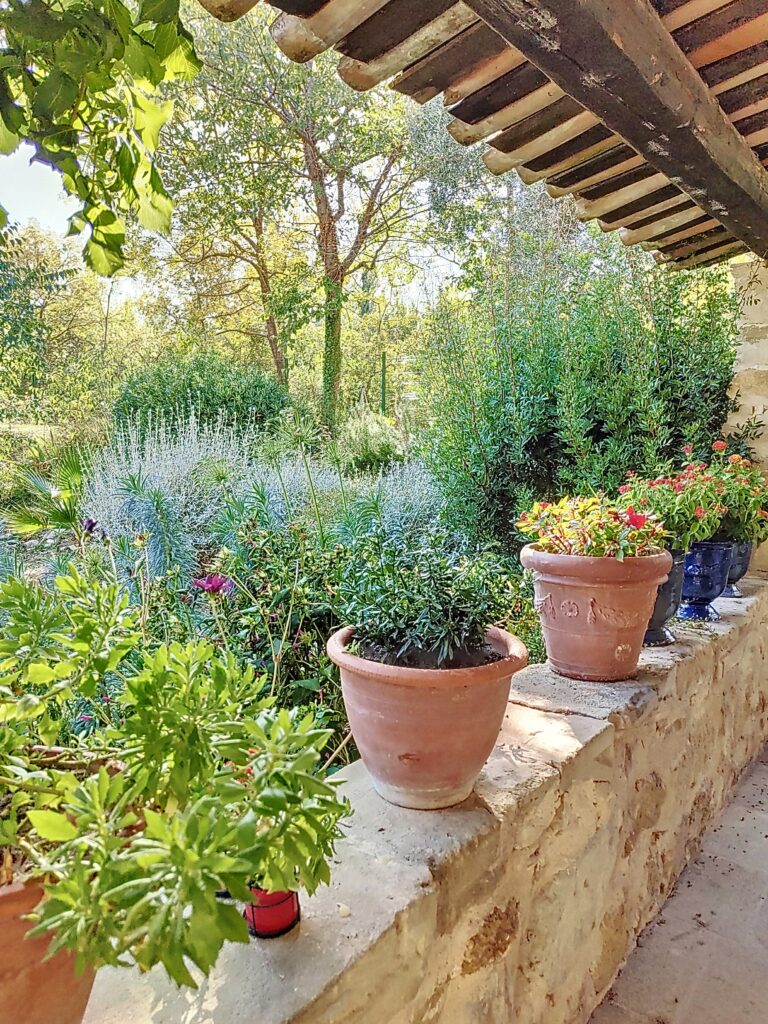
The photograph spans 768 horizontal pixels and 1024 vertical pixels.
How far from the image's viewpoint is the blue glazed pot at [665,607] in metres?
1.98

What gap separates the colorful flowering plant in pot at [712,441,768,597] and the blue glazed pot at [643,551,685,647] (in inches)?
18.8

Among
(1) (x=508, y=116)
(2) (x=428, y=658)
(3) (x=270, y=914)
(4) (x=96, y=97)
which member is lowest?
(3) (x=270, y=914)

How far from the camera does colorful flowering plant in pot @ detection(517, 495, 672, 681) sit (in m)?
1.62

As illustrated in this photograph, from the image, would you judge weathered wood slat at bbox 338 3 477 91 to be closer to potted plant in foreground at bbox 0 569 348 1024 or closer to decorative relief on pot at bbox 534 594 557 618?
potted plant in foreground at bbox 0 569 348 1024

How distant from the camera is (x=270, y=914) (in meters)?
0.78

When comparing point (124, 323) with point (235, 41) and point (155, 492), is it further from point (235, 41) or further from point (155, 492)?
point (155, 492)

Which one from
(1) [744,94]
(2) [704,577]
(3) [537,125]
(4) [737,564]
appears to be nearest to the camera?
(1) [744,94]

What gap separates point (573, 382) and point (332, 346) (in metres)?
6.02

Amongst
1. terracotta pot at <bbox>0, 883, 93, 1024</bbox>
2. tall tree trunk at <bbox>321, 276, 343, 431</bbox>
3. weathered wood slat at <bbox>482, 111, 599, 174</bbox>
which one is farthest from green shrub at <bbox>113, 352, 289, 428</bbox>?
terracotta pot at <bbox>0, 883, 93, 1024</bbox>

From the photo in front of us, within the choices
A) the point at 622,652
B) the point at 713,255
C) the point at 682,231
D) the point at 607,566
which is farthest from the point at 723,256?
the point at 622,652

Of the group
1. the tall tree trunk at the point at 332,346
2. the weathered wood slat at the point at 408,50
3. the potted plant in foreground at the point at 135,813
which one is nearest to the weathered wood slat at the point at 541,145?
the weathered wood slat at the point at 408,50

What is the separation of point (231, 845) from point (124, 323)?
11.8m

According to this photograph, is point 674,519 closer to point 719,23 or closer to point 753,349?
point 719,23

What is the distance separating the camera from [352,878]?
0.90 meters
